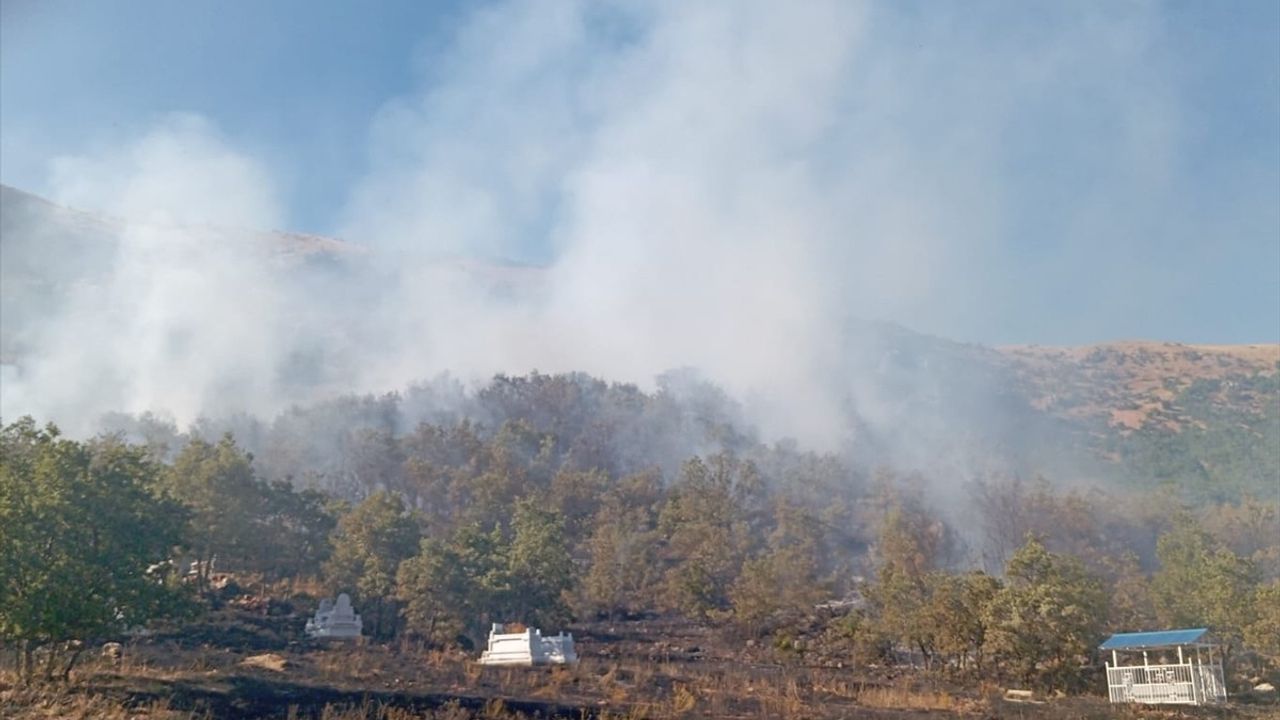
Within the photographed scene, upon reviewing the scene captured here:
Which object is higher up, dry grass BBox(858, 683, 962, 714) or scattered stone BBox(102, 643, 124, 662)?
scattered stone BBox(102, 643, 124, 662)

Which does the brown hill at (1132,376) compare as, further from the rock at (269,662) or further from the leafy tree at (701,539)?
the rock at (269,662)

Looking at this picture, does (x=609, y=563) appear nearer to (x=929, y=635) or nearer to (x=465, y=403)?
(x=929, y=635)

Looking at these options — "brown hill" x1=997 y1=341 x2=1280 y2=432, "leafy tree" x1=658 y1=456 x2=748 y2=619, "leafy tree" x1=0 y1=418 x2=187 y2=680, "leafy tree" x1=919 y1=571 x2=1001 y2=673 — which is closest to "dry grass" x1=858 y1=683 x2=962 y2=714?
"leafy tree" x1=919 y1=571 x2=1001 y2=673

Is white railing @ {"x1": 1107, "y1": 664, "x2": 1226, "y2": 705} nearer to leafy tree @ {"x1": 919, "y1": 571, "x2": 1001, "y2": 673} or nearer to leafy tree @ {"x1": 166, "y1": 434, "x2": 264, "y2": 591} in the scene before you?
leafy tree @ {"x1": 919, "y1": 571, "x2": 1001, "y2": 673}

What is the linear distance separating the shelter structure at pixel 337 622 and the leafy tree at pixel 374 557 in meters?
1.22

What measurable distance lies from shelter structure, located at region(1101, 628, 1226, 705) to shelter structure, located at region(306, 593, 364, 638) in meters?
26.8

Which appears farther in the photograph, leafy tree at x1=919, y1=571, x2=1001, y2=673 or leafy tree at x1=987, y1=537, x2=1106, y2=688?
leafy tree at x1=919, y1=571, x2=1001, y2=673

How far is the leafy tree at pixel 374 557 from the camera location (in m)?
39.3

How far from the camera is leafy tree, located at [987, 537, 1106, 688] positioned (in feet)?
98.9

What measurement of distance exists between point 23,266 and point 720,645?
119325 mm

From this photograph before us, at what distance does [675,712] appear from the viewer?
2334 cm

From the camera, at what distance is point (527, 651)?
3222 centimetres

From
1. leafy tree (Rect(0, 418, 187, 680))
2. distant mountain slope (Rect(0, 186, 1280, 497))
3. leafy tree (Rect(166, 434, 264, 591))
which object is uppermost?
distant mountain slope (Rect(0, 186, 1280, 497))

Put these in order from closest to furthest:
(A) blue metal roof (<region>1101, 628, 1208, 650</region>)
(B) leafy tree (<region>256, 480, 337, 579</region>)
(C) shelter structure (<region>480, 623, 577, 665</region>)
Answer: (A) blue metal roof (<region>1101, 628, 1208, 650</region>) → (C) shelter structure (<region>480, 623, 577, 665</region>) → (B) leafy tree (<region>256, 480, 337, 579</region>)
